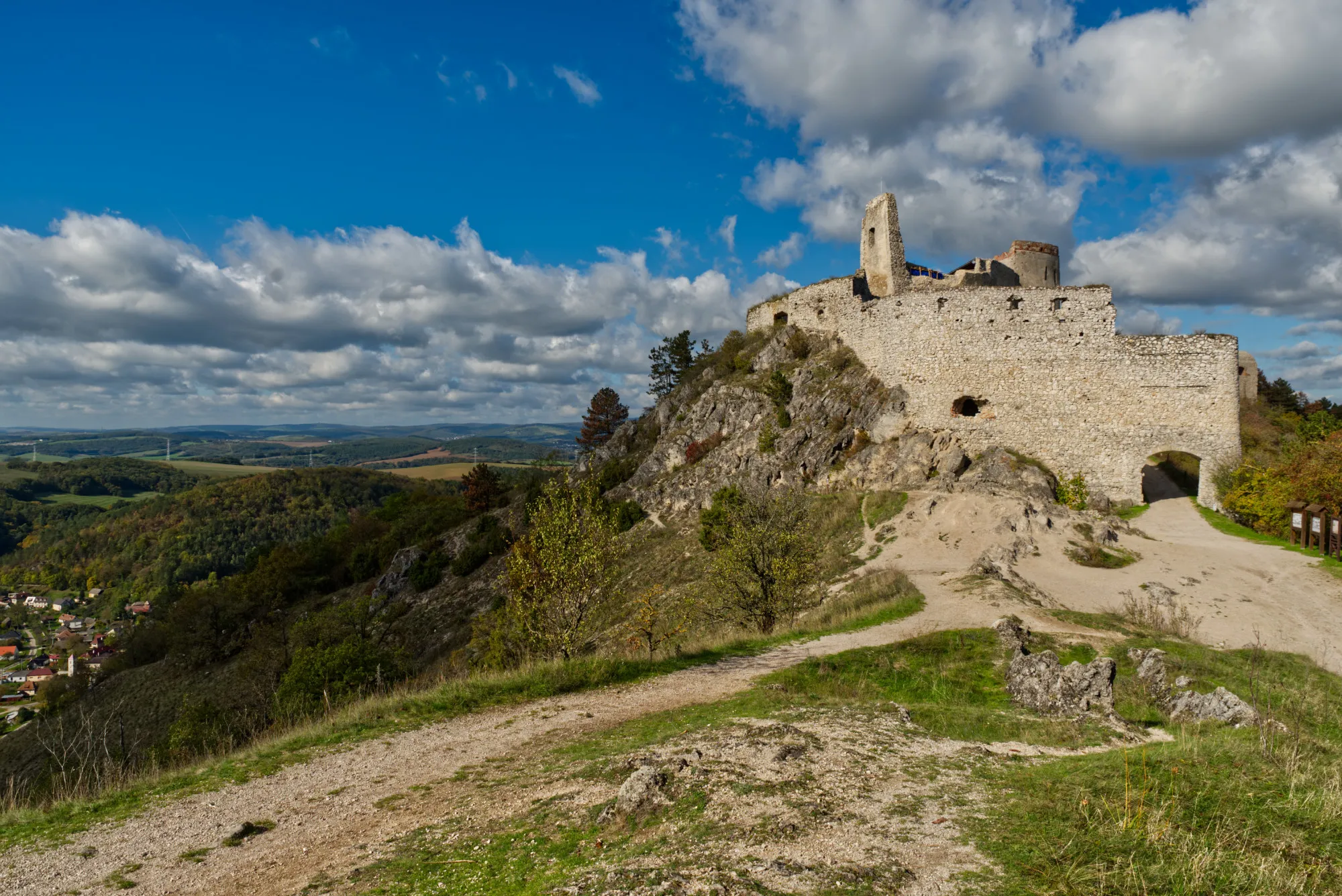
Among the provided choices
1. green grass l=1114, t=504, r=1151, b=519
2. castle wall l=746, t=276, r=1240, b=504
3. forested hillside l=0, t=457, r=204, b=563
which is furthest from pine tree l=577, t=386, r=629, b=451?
forested hillside l=0, t=457, r=204, b=563

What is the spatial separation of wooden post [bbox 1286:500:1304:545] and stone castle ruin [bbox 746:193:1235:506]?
633 centimetres

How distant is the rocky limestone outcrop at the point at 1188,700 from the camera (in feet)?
31.8

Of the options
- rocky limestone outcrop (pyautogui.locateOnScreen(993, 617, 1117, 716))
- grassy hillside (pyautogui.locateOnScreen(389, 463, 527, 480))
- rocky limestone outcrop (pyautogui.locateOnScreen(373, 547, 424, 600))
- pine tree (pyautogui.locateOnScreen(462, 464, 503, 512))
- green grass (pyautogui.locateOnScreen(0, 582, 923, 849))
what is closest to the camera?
green grass (pyautogui.locateOnScreen(0, 582, 923, 849))

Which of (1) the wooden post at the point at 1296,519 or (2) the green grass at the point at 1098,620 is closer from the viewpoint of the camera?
(2) the green grass at the point at 1098,620

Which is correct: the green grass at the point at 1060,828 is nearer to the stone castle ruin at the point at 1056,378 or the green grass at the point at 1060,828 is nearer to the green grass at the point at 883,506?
the green grass at the point at 883,506

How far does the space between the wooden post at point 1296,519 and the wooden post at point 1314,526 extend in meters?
0.13

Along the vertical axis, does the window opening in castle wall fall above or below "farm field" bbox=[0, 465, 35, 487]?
above

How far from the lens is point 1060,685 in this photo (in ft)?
36.2

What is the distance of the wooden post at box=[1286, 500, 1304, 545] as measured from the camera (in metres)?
22.9

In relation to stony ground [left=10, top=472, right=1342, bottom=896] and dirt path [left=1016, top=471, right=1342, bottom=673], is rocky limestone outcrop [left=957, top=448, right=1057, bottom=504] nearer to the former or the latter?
dirt path [left=1016, top=471, right=1342, bottom=673]

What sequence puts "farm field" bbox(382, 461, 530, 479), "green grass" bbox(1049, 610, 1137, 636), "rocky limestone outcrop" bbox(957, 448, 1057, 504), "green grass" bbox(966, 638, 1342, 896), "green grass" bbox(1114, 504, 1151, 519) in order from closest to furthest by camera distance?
"green grass" bbox(966, 638, 1342, 896)
"green grass" bbox(1049, 610, 1137, 636)
"green grass" bbox(1114, 504, 1151, 519)
"rocky limestone outcrop" bbox(957, 448, 1057, 504)
"farm field" bbox(382, 461, 530, 479)

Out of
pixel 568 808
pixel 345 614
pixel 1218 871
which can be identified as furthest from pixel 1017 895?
pixel 345 614

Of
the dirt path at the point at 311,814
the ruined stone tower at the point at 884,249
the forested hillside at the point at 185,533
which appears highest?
the ruined stone tower at the point at 884,249

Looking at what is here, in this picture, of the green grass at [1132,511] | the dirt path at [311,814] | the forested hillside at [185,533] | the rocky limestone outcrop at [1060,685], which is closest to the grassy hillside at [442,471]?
the forested hillside at [185,533]
